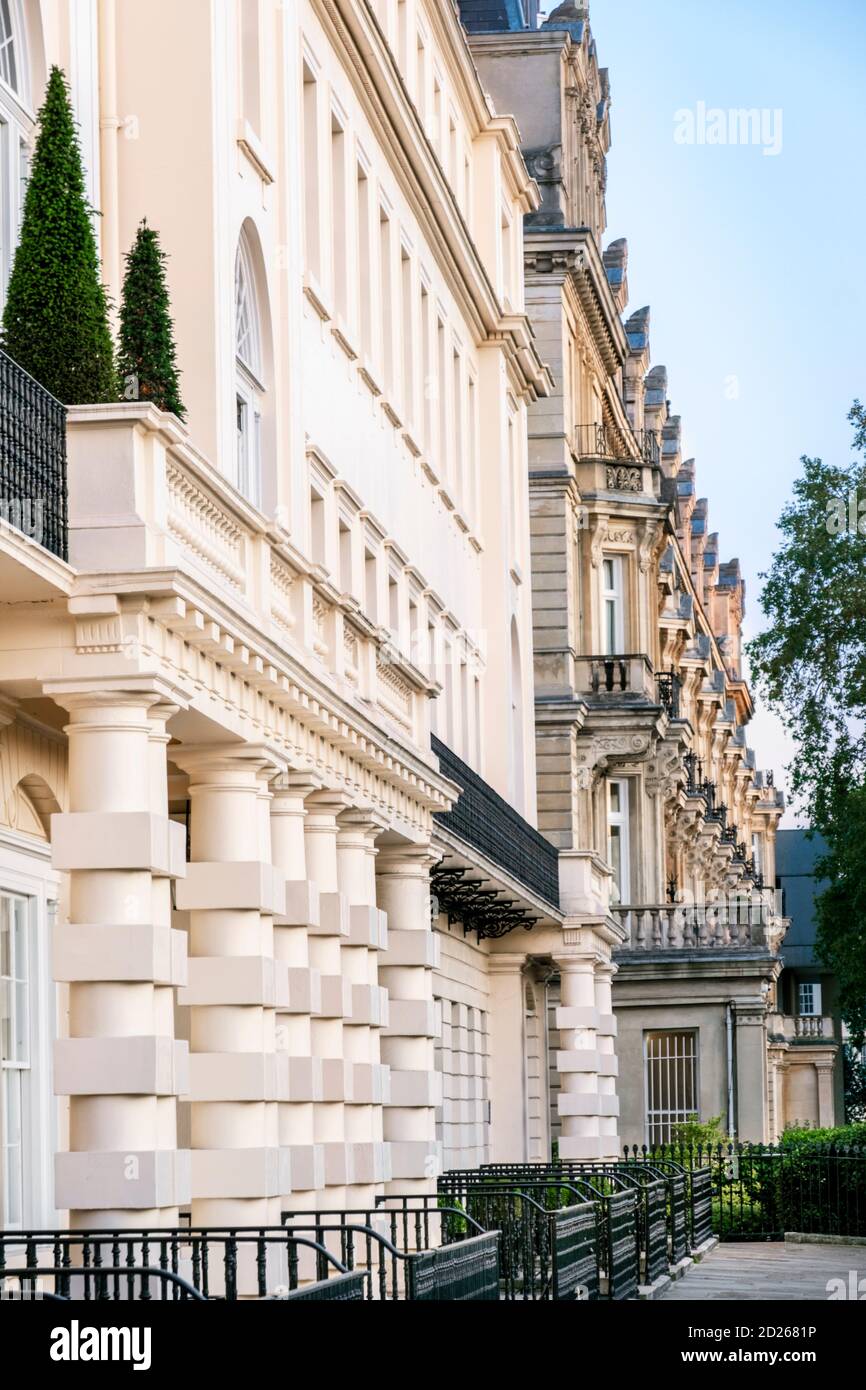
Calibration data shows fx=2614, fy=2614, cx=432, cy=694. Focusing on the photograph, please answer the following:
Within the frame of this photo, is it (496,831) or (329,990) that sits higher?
(496,831)

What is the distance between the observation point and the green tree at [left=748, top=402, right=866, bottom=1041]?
4794 cm

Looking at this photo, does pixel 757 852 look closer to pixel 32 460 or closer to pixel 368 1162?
pixel 368 1162

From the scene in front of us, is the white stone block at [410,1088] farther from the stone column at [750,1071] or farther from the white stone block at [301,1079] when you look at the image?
the stone column at [750,1071]

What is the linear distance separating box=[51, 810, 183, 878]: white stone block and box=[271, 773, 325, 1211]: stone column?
4.00 metres

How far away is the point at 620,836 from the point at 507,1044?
15193 mm

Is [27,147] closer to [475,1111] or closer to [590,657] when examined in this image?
[475,1111]

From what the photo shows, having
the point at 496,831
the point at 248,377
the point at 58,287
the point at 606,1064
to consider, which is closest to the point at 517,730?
the point at 606,1064

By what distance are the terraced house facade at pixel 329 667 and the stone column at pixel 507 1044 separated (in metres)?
0.06

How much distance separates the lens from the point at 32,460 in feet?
48.8

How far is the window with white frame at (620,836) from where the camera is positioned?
5422 cm

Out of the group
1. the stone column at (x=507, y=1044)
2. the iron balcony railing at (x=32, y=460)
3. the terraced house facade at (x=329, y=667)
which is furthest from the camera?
the stone column at (x=507, y=1044)

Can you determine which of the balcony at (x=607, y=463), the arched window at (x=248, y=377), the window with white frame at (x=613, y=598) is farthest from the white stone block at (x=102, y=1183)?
the window with white frame at (x=613, y=598)

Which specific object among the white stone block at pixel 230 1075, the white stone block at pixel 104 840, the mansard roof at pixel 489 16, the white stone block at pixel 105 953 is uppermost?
the mansard roof at pixel 489 16

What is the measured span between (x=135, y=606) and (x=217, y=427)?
5771 mm
